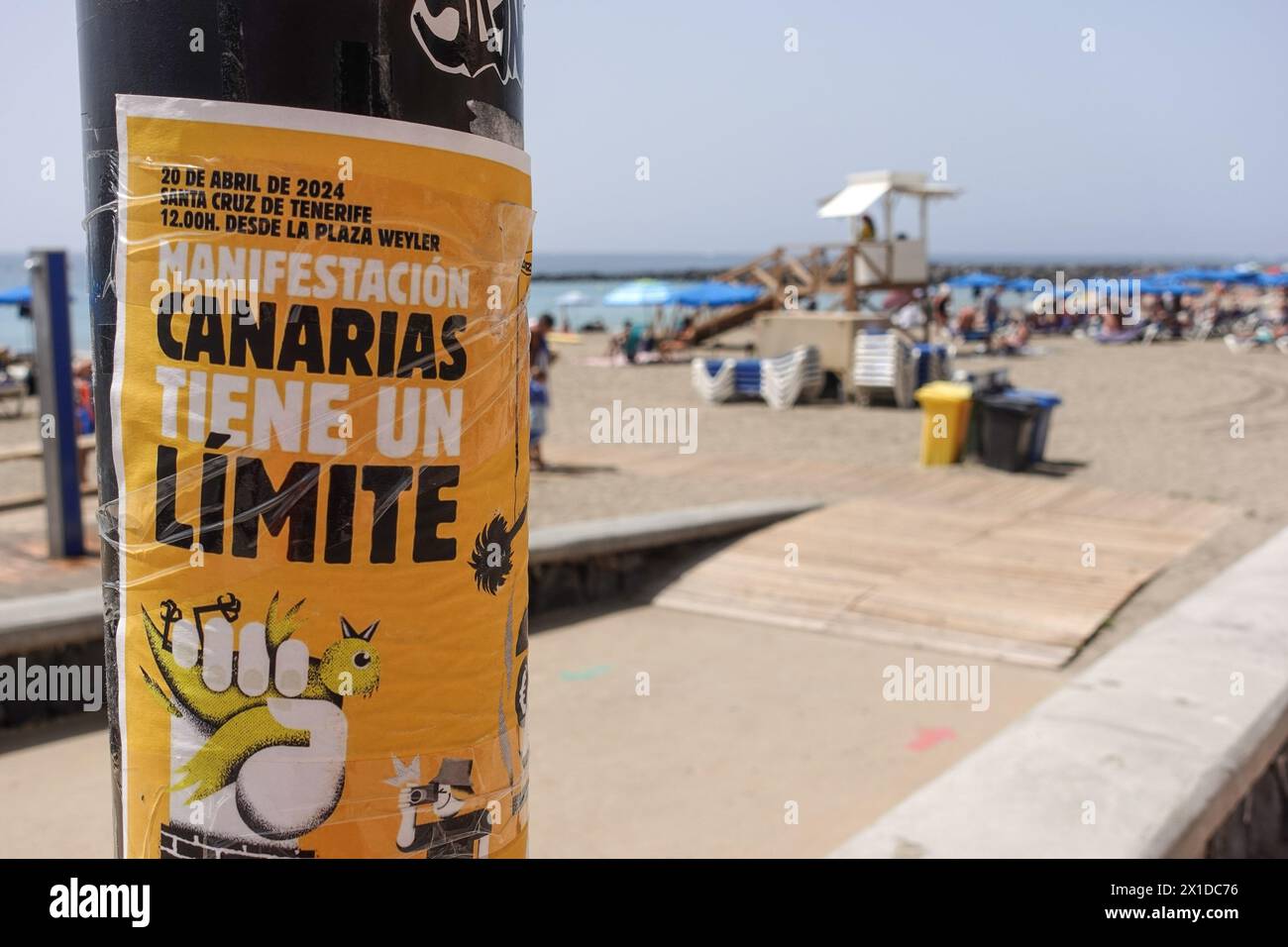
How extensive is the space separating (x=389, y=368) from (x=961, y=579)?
21.4ft

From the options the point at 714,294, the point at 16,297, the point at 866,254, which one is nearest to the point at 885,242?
the point at 866,254

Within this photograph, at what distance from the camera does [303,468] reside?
1642 mm

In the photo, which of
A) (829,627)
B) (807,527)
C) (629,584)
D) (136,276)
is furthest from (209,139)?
(807,527)

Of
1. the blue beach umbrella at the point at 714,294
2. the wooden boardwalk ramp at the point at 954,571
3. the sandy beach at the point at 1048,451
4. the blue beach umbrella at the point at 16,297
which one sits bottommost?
the wooden boardwalk ramp at the point at 954,571

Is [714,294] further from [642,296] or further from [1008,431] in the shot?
[1008,431]

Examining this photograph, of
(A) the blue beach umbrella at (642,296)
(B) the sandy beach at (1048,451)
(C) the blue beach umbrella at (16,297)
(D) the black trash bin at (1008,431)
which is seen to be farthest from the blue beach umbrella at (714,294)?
(D) the black trash bin at (1008,431)

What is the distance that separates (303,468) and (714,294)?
31.1m

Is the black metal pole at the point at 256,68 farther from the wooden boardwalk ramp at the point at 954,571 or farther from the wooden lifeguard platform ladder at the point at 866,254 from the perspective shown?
the wooden lifeguard platform ladder at the point at 866,254

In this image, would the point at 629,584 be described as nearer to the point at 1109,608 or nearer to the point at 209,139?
the point at 1109,608

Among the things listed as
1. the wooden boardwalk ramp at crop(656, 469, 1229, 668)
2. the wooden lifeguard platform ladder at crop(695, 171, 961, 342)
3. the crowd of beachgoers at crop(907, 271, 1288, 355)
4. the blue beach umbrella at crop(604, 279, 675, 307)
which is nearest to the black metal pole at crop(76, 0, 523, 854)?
the wooden boardwalk ramp at crop(656, 469, 1229, 668)

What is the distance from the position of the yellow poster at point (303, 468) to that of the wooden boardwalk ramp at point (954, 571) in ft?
17.4

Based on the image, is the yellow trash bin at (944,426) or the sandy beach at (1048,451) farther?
the yellow trash bin at (944,426)

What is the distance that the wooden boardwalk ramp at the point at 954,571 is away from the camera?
22.6 feet
